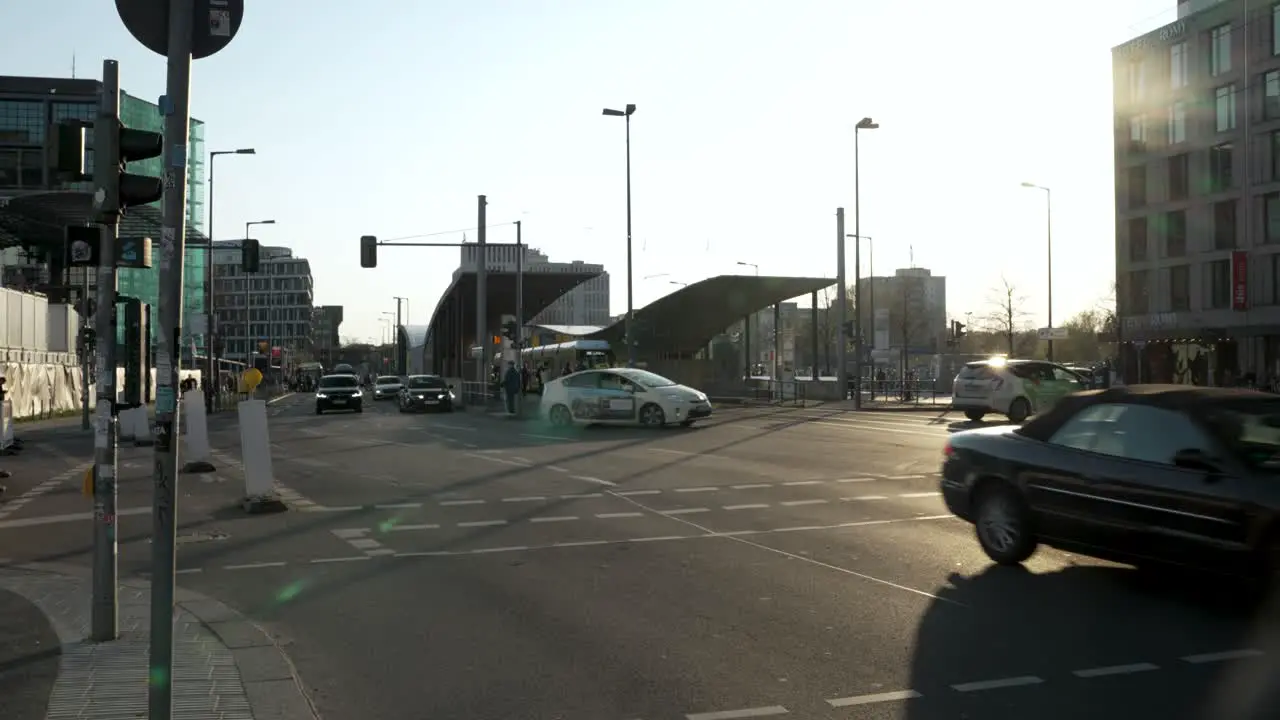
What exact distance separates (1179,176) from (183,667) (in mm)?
59861

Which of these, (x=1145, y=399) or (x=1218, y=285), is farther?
(x=1218, y=285)

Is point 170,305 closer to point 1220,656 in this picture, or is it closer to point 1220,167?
point 1220,656

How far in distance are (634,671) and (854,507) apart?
23.3 feet

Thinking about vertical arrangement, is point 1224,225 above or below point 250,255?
above

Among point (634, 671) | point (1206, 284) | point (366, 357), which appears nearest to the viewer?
point (634, 671)

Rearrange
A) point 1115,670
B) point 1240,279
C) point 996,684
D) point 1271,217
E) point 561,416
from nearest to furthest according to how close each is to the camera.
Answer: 1. point 996,684
2. point 1115,670
3. point 561,416
4. point 1271,217
5. point 1240,279

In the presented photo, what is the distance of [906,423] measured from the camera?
30797 millimetres

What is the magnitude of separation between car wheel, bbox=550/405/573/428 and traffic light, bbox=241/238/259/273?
10176 millimetres

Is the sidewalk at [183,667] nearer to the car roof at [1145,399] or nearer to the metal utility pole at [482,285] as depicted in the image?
the car roof at [1145,399]

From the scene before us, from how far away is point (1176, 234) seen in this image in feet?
190

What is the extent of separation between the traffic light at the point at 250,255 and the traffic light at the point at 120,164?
28.3 meters

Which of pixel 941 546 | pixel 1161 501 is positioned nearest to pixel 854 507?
pixel 941 546

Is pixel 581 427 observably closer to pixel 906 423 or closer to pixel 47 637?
pixel 906 423

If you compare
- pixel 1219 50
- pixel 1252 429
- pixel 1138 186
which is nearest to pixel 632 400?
pixel 1252 429
